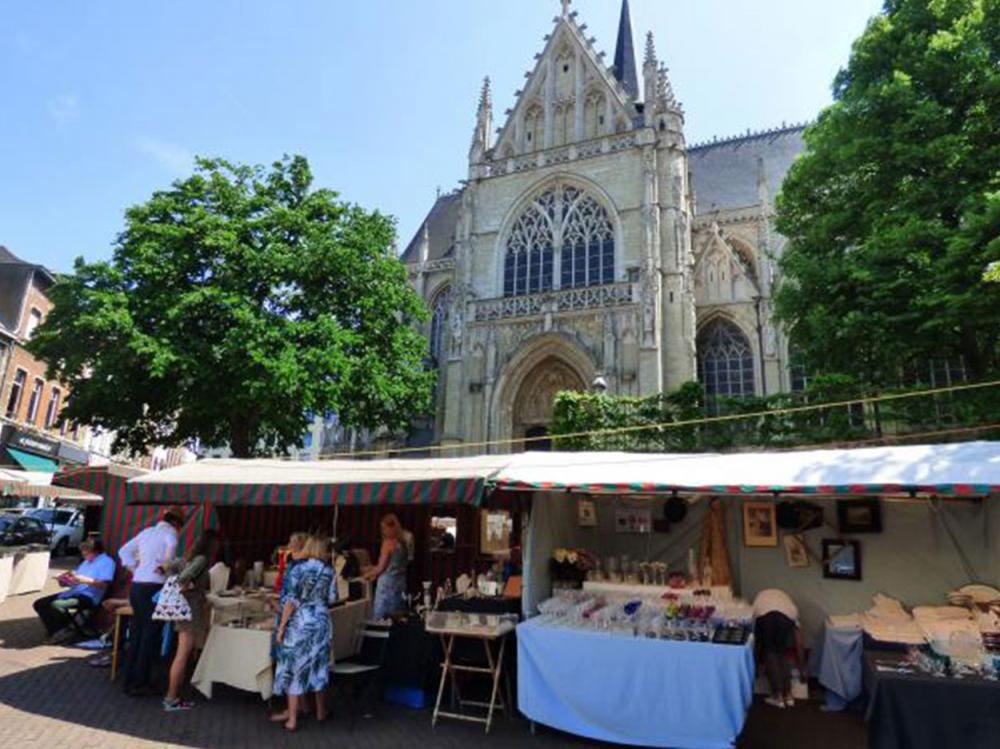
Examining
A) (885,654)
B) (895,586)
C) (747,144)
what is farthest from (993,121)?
(747,144)

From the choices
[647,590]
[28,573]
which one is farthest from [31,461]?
[647,590]

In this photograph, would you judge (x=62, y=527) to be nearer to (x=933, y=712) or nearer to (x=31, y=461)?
(x=31, y=461)

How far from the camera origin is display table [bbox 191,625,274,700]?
5.77 meters

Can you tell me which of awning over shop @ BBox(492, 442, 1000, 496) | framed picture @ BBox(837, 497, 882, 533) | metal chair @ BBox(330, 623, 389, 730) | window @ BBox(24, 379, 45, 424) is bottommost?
metal chair @ BBox(330, 623, 389, 730)

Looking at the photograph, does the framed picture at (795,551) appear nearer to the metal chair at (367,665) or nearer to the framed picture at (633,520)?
the framed picture at (633,520)

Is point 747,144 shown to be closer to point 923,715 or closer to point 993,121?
point 993,121

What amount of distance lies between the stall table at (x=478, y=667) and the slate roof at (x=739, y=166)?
23.7 m

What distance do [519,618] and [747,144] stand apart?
97.3ft

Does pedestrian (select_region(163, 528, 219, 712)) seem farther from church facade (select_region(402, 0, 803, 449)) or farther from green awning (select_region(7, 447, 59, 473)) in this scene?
green awning (select_region(7, 447, 59, 473))

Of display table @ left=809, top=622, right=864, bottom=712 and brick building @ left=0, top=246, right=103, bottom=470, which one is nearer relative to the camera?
display table @ left=809, top=622, right=864, bottom=712

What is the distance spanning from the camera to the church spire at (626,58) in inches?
1100

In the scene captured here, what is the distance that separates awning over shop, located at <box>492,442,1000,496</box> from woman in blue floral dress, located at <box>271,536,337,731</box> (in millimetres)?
1799

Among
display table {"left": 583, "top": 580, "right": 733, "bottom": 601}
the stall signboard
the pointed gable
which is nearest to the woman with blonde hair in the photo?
display table {"left": 583, "top": 580, "right": 733, "bottom": 601}

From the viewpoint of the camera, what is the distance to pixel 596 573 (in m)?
7.18
